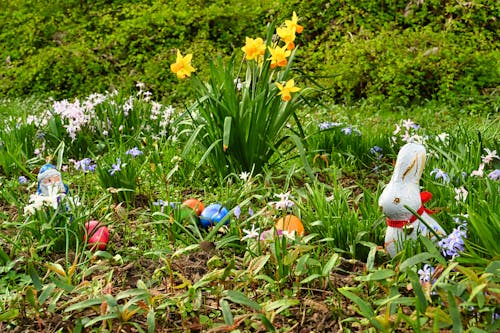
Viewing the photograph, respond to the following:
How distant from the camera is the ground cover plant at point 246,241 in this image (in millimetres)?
1921

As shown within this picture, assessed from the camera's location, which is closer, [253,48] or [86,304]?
[86,304]

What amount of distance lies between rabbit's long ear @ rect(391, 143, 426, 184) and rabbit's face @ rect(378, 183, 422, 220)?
0.9 inches

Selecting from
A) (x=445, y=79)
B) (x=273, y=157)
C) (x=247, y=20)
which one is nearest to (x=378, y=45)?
(x=445, y=79)

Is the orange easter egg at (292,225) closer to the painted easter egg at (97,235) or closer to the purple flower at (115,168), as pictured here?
the painted easter egg at (97,235)

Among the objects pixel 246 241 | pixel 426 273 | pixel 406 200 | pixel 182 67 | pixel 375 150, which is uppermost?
pixel 182 67

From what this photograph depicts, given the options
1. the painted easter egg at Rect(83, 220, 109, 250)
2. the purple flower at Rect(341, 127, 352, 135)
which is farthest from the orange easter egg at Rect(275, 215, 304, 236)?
the purple flower at Rect(341, 127, 352, 135)

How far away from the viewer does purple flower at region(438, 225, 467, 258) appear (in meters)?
1.99

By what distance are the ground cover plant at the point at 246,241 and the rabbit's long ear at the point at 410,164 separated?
22 centimetres

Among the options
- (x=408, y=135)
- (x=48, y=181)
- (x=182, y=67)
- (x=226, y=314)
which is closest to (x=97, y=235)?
(x=48, y=181)

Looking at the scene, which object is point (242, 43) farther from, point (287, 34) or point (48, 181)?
point (48, 181)

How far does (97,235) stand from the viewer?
254 centimetres

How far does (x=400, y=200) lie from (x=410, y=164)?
0.41 feet

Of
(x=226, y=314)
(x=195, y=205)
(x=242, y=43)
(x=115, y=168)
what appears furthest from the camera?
(x=242, y=43)

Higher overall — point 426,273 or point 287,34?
point 287,34
